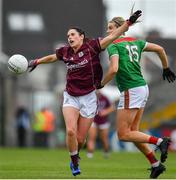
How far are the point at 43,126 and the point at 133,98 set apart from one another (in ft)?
78.0

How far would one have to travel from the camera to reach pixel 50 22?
63.9 metres

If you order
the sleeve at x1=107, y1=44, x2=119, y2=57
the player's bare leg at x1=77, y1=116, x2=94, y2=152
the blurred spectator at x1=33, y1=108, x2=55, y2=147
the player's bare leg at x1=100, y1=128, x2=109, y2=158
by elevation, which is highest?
the sleeve at x1=107, y1=44, x2=119, y2=57

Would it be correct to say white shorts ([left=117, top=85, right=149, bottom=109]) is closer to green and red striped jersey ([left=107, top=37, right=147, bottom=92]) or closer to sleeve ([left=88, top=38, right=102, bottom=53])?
green and red striped jersey ([left=107, top=37, right=147, bottom=92])

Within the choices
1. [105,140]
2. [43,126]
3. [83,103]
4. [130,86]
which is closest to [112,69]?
[130,86]

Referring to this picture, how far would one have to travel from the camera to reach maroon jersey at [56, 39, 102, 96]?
13.4m

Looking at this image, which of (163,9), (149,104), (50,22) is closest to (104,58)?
(163,9)

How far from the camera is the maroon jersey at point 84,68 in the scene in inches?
529

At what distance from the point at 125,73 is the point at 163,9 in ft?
105

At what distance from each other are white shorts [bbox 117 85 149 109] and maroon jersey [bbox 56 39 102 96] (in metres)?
0.49

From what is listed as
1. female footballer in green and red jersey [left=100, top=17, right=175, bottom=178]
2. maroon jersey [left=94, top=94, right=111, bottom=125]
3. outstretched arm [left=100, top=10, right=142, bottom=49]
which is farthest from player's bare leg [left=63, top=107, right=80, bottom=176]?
maroon jersey [left=94, top=94, right=111, bottom=125]

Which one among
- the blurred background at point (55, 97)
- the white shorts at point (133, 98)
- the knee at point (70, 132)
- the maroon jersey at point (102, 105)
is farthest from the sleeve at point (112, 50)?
the blurred background at point (55, 97)

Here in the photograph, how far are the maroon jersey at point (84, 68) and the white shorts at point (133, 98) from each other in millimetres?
485

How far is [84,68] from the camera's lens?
Result: 13.4m

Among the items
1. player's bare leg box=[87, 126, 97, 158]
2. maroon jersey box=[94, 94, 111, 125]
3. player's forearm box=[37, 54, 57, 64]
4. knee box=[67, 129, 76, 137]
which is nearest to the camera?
knee box=[67, 129, 76, 137]
